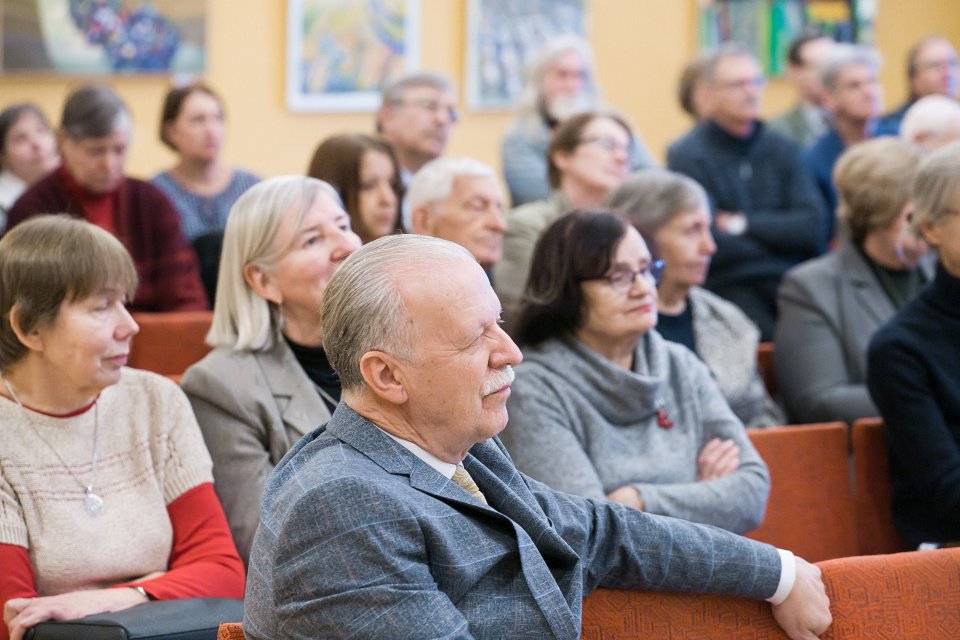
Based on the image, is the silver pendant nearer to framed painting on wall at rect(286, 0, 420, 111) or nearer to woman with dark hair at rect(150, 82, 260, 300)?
woman with dark hair at rect(150, 82, 260, 300)

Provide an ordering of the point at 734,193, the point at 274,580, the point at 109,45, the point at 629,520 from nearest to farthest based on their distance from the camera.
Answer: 1. the point at 274,580
2. the point at 629,520
3. the point at 734,193
4. the point at 109,45

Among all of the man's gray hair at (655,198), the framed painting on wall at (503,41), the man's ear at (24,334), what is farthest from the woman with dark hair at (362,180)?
the framed painting on wall at (503,41)

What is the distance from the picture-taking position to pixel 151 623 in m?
2.08

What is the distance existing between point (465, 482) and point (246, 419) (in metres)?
0.86

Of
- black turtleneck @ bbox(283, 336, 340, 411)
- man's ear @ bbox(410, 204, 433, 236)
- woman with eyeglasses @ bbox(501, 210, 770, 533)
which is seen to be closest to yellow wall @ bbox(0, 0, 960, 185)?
man's ear @ bbox(410, 204, 433, 236)

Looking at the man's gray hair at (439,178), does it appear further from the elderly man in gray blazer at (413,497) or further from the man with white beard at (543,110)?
the elderly man in gray blazer at (413,497)

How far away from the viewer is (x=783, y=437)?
3109 mm

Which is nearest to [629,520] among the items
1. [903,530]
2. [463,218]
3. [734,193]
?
[903,530]

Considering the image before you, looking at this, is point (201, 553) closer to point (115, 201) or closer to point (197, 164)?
point (115, 201)

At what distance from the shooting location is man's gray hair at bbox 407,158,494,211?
388 cm

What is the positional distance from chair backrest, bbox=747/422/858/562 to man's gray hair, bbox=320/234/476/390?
1522 millimetres

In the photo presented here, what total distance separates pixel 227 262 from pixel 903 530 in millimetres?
1803

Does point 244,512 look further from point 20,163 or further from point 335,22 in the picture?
point 335,22

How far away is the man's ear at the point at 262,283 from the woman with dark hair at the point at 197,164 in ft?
7.95
